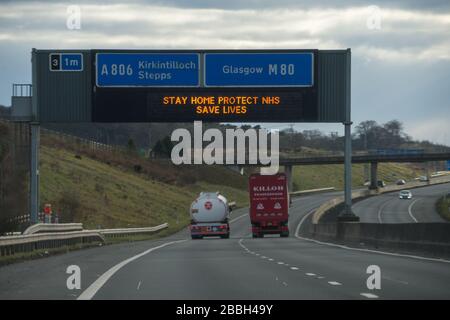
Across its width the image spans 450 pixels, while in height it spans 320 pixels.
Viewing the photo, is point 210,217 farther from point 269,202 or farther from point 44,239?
point 44,239

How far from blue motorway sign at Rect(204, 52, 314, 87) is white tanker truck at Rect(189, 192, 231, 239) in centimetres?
1894

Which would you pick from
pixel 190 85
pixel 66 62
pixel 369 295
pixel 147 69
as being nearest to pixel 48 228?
pixel 147 69

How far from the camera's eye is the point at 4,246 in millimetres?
29641

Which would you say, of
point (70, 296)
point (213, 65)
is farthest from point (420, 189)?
point (70, 296)

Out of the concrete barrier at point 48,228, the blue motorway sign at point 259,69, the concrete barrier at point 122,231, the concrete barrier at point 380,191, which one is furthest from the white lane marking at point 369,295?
the concrete barrier at point 380,191

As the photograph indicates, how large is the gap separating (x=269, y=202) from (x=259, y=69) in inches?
827

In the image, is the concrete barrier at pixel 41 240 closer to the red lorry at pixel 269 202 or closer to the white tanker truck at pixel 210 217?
the white tanker truck at pixel 210 217

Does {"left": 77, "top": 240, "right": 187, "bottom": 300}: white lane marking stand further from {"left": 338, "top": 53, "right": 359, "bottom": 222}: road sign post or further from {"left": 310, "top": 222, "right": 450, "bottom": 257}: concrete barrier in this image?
{"left": 338, "top": 53, "right": 359, "bottom": 222}: road sign post

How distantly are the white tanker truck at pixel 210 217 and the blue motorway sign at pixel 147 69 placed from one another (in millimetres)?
18956

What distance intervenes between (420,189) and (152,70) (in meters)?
119

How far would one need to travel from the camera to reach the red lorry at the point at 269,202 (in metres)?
66.1
